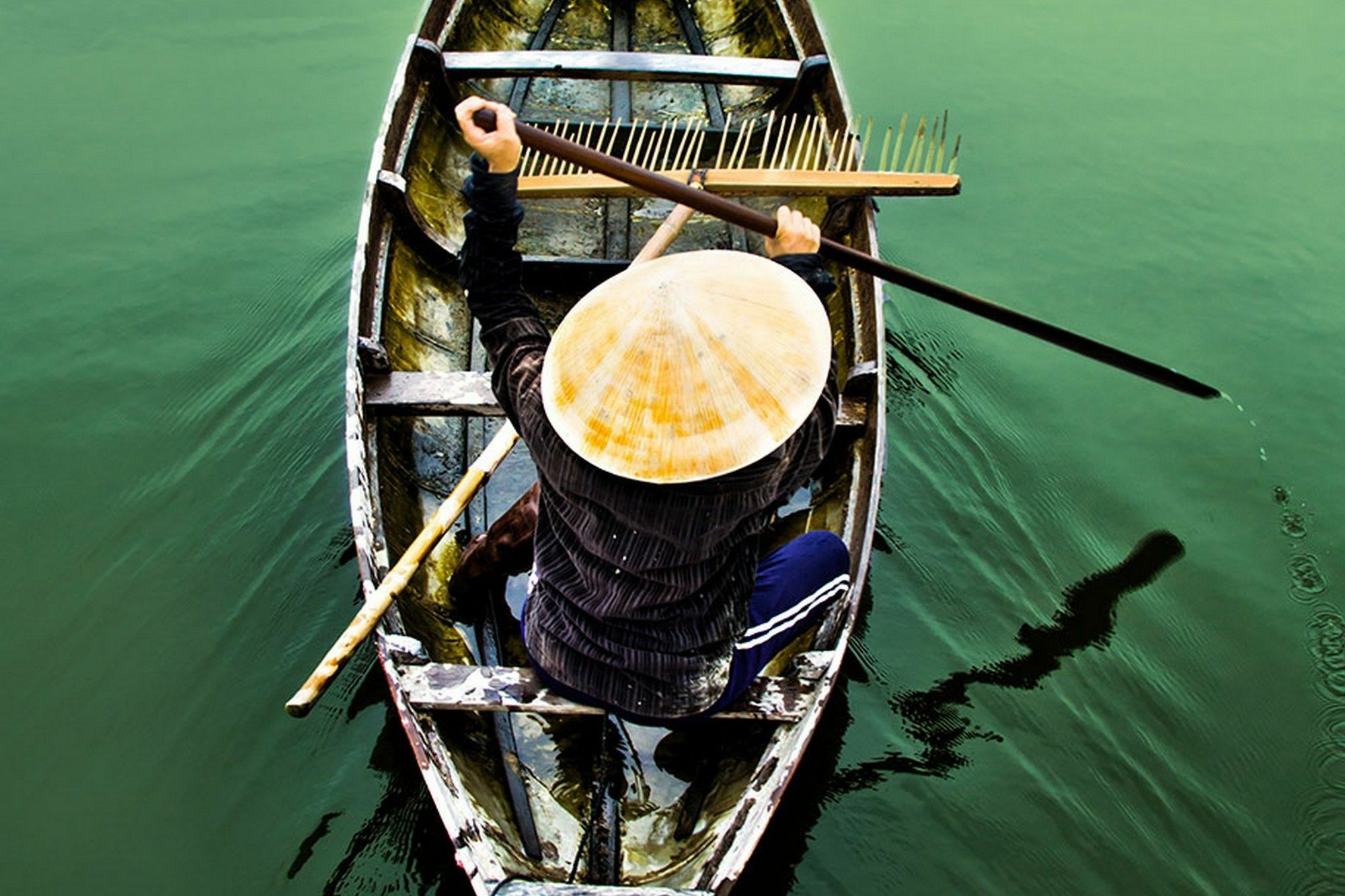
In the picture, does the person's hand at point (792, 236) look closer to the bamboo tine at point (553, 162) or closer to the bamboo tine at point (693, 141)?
the bamboo tine at point (553, 162)

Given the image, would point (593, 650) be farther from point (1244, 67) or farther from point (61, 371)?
point (1244, 67)

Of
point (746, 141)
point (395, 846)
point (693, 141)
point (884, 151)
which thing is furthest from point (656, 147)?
point (395, 846)

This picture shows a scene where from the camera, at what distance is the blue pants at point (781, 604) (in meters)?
2.81

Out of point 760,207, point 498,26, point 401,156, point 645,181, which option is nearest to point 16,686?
point 401,156

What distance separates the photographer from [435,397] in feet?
13.0

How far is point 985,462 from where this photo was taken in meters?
5.19

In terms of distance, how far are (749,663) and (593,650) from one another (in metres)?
0.49

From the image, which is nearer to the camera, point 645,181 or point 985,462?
point 645,181

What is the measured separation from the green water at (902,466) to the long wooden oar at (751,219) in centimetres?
132

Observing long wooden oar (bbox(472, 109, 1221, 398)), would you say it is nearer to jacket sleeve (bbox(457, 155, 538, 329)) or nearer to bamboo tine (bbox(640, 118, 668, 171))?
jacket sleeve (bbox(457, 155, 538, 329))

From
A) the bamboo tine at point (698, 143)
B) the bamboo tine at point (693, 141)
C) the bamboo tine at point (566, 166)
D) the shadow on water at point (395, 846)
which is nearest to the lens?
the shadow on water at point (395, 846)

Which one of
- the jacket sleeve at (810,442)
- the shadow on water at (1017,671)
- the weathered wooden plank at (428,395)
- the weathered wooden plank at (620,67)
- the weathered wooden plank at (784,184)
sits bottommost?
the shadow on water at (1017,671)

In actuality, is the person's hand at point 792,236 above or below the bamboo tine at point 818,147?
above

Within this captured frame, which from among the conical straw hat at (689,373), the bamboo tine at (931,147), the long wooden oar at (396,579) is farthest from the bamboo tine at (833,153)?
the conical straw hat at (689,373)
